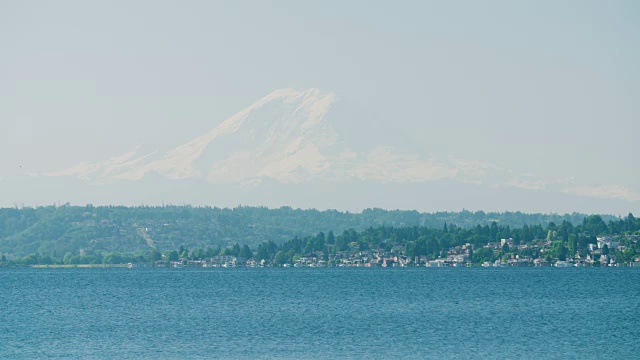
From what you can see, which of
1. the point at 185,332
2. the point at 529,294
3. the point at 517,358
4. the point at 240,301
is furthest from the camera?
the point at 529,294

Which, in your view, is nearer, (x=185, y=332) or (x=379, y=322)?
(x=185, y=332)

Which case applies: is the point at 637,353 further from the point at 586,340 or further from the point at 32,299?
the point at 32,299

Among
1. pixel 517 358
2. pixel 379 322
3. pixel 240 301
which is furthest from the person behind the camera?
pixel 240 301

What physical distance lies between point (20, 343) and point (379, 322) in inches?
1614

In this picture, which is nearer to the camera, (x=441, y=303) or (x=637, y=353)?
(x=637, y=353)

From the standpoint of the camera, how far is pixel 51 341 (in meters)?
120

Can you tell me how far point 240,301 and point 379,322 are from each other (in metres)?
46.8

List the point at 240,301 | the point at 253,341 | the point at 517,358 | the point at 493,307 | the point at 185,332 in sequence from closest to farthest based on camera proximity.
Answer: the point at 517,358
the point at 253,341
the point at 185,332
the point at 493,307
the point at 240,301

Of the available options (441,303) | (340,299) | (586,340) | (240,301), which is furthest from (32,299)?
(586,340)

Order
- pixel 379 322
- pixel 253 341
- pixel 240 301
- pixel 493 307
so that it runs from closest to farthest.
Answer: pixel 253 341 → pixel 379 322 → pixel 493 307 → pixel 240 301

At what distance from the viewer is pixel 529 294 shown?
196000 millimetres

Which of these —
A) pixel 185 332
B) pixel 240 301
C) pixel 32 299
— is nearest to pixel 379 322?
pixel 185 332

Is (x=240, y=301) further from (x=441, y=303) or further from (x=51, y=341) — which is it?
(x=51, y=341)

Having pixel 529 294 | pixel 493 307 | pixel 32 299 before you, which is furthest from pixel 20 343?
pixel 529 294
